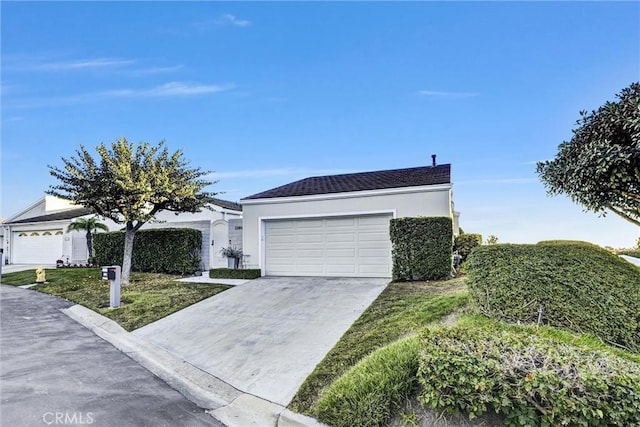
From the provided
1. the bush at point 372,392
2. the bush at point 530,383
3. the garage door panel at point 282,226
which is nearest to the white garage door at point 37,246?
the garage door panel at point 282,226

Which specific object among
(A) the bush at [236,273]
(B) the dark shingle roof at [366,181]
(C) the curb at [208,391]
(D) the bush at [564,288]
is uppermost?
(B) the dark shingle roof at [366,181]

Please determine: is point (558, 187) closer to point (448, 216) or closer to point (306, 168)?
point (448, 216)

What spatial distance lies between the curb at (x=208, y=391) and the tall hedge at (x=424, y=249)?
719 cm

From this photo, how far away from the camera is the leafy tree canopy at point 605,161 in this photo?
6.43 m

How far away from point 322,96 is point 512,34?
6.12 metres

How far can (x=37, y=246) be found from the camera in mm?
22656

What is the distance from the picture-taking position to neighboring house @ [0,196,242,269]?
53.0ft

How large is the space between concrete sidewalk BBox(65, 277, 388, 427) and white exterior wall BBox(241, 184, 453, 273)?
286cm

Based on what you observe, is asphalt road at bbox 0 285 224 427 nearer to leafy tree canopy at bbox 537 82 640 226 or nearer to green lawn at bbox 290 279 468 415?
green lawn at bbox 290 279 468 415

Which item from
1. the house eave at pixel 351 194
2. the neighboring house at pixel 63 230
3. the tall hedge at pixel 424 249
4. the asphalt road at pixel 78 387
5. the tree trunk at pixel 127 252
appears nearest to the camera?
A: the asphalt road at pixel 78 387

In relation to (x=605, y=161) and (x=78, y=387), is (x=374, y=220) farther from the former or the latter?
(x=78, y=387)

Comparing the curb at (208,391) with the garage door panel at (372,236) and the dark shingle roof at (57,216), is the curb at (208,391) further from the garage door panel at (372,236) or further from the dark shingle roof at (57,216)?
the dark shingle roof at (57,216)

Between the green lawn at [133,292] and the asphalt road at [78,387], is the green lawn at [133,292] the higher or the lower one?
the higher one

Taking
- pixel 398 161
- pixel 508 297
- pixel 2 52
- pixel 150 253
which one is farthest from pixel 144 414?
pixel 398 161
